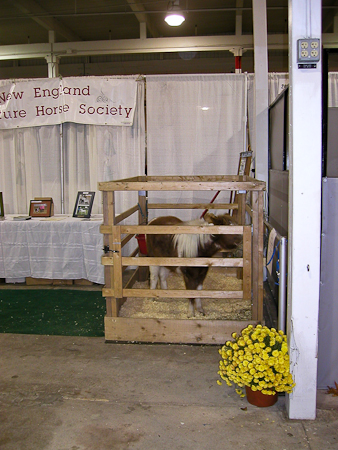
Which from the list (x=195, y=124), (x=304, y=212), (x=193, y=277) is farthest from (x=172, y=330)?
(x=195, y=124)

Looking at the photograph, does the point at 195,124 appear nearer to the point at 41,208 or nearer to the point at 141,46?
the point at 41,208

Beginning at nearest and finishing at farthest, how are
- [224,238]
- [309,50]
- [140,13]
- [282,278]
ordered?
[309,50], [282,278], [224,238], [140,13]

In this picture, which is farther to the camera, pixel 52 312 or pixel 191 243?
pixel 52 312

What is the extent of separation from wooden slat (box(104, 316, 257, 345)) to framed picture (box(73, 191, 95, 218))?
2601mm

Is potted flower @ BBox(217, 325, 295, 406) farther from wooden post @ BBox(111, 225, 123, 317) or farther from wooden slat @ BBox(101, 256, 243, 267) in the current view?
wooden post @ BBox(111, 225, 123, 317)

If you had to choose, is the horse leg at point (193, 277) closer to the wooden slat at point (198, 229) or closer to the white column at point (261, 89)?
the wooden slat at point (198, 229)

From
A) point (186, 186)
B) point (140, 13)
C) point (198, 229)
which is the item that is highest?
point (140, 13)

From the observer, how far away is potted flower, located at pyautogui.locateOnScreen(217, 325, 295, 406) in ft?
9.05

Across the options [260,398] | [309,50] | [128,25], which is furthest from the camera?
[128,25]

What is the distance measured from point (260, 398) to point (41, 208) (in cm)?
456

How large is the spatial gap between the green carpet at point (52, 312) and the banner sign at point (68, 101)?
2.63m

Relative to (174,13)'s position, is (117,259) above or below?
below

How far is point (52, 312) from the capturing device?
500cm

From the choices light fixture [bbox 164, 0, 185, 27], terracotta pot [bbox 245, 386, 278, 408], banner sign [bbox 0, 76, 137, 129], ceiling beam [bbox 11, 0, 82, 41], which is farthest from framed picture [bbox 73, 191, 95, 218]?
ceiling beam [bbox 11, 0, 82, 41]
